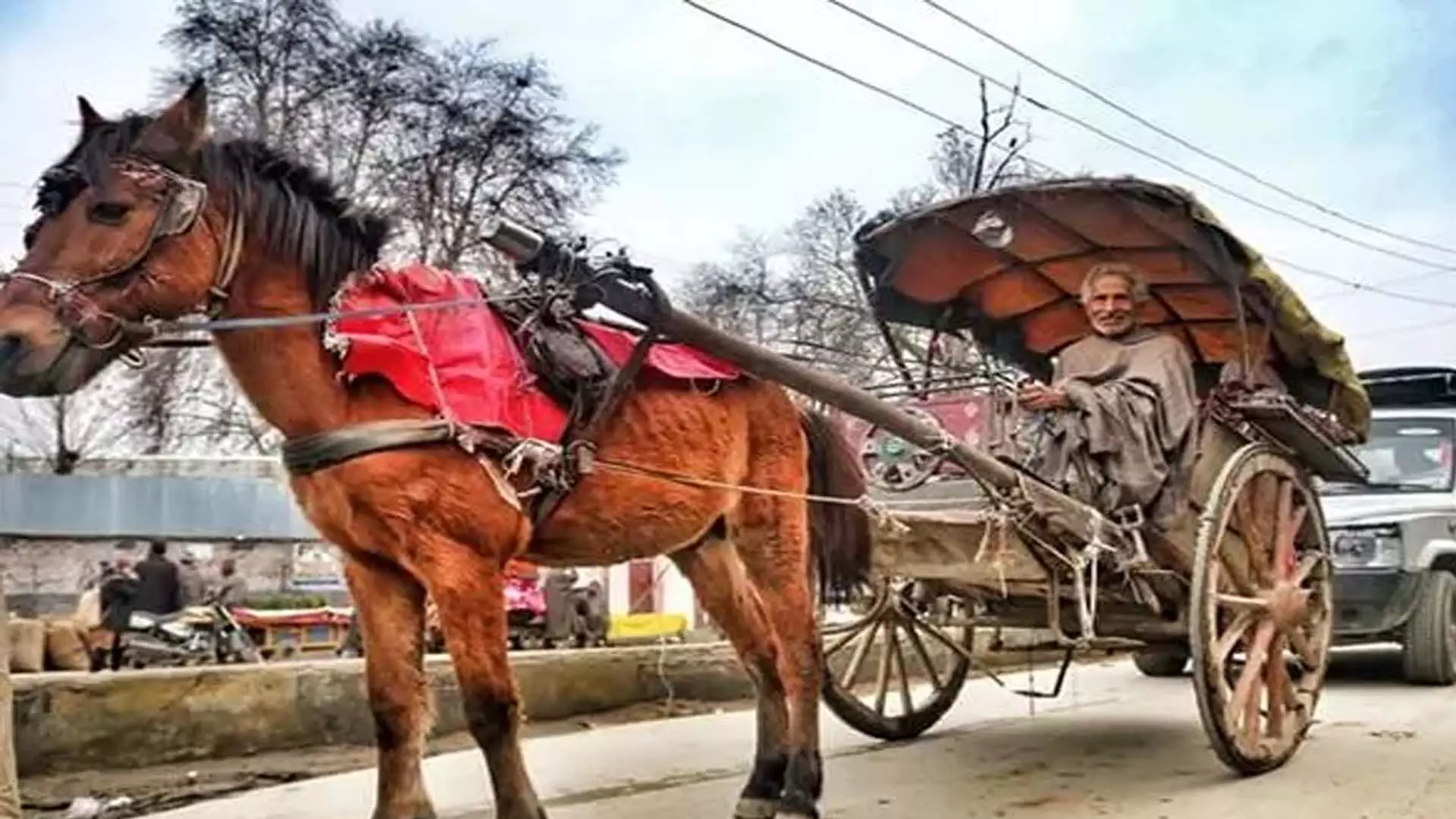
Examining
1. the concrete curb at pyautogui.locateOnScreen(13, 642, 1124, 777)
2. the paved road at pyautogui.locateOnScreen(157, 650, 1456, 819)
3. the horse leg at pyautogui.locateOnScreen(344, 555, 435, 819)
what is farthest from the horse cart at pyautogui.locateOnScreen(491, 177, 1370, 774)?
the concrete curb at pyautogui.locateOnScreen(13, 642, 1124, 777)

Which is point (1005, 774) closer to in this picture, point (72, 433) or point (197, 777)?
point (197, 777)

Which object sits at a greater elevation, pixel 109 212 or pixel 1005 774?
pixel 109 212

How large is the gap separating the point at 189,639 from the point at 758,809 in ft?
35.5

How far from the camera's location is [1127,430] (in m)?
6.07

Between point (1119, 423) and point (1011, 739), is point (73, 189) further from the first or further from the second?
point (1011, 739)

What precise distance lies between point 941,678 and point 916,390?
192 centimetres

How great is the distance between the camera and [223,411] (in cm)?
2428

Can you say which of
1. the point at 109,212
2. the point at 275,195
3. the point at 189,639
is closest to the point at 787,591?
the point at 275,195

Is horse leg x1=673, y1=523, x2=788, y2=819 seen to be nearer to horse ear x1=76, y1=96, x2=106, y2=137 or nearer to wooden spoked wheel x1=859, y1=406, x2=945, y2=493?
wooden spoked wheel x1=859, y1=406, x2=945, y2=493

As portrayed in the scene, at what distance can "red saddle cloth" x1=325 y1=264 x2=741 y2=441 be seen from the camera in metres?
4.41

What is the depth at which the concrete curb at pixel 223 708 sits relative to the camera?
21.2 feet

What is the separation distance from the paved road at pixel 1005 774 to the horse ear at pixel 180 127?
9.07ft

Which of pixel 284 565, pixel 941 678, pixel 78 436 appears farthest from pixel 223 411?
pixel 941 678

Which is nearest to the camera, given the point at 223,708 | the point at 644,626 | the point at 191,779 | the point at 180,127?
the point at 180,127
